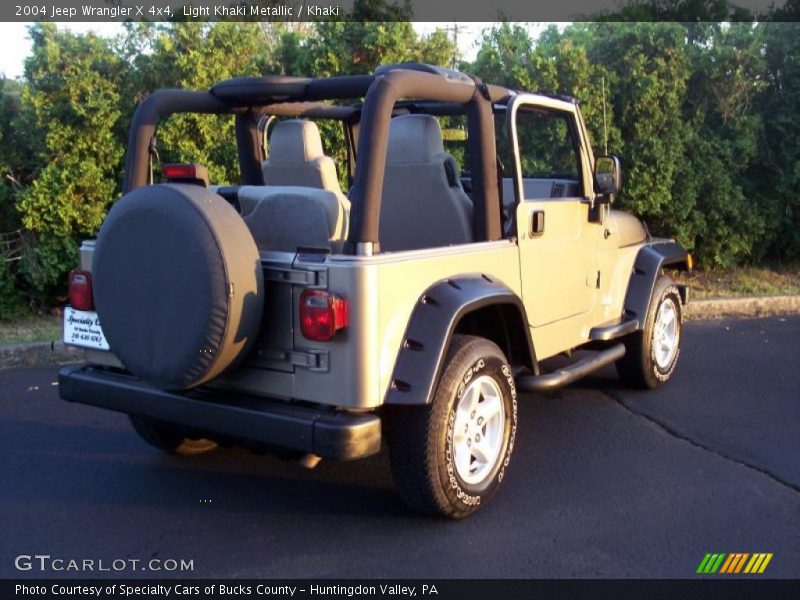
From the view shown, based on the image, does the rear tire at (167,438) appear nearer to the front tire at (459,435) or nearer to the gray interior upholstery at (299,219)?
the gray interior upholstery at (299,219)

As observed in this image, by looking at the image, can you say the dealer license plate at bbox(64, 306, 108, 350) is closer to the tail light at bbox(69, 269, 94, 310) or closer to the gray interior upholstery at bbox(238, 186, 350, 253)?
the tail light at bbox(69, 269, 94, 310)

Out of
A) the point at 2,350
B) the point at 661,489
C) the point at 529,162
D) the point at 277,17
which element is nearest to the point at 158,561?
the point at 661,489

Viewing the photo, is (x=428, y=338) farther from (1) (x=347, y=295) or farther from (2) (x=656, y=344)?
(2) (x=656, y=344)

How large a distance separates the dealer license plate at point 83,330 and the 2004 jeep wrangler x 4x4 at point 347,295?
1cm

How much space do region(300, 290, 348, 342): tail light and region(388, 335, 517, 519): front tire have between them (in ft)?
1.93

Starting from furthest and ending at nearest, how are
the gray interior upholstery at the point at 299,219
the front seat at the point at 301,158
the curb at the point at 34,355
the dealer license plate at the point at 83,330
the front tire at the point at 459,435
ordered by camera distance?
the curb at the point at 34,355 < the front seat at the point at 301,158 < the dealer license plate at the point at 83,330 < the gray interior upholstery at the point at 299,219 < the front tire at the point at 459,435

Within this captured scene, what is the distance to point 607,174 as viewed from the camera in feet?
18.7

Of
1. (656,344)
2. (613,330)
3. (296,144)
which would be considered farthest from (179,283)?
(656,344)

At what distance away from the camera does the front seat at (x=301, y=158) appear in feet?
16.3

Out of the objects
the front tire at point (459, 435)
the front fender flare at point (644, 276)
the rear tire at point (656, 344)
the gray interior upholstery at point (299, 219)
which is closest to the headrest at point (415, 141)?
the gray interior upholstery at point (299, 219)

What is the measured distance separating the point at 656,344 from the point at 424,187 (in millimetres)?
2606

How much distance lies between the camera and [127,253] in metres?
3.76

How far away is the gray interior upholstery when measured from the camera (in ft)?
13.3

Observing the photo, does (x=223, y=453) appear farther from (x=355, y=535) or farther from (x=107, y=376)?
(x=355, y=535)
